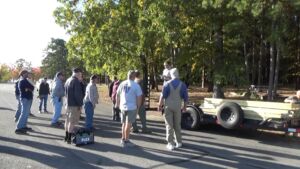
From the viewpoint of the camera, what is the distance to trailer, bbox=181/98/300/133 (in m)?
11.4

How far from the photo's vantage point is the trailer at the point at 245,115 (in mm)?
11422

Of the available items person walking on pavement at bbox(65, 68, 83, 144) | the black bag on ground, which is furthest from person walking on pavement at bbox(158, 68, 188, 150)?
person walking on pavement at bbox(65, 68, 83, 144)

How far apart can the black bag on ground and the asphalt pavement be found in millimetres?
155

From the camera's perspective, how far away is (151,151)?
1013 cm

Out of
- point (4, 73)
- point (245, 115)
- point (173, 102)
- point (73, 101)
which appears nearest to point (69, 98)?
point (73, 101)

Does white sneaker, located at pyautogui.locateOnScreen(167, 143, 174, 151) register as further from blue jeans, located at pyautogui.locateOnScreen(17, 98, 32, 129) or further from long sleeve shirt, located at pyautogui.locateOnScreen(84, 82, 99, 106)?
blue jeans, located at pyautogui.locateOnScreen(17, 98, 32, 129)

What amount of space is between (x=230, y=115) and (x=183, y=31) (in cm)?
808

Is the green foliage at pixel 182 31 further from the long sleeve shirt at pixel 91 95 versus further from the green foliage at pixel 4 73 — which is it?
the green foliage at pixel 4 73

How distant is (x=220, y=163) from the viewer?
9047 millimetres

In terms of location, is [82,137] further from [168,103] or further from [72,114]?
[168,103]

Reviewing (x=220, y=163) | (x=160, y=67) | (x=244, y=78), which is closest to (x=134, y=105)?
(x=220, y=163)

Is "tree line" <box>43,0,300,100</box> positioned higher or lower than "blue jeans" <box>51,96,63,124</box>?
higher

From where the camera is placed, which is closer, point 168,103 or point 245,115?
point 168,103

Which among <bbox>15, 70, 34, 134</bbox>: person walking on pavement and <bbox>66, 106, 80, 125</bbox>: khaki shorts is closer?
<bbox>66, 106, 80, 125</bbox>: khaki shorts
